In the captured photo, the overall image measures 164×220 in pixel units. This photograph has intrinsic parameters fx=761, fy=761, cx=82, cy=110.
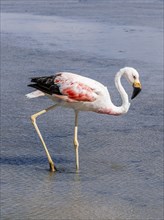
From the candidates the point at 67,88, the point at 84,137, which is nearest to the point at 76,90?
the point at 67,88

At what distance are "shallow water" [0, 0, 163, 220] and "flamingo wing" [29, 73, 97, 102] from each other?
628 mm

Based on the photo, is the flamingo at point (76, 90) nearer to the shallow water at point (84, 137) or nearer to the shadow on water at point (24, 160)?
the shadow on water at point (24, 160)

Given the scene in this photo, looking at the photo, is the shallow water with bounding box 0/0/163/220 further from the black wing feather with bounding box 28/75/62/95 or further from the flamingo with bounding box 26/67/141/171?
the black wing feather with bounding box 28/75/62/95

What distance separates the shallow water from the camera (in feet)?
20.9

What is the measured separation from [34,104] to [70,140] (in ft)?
5.63

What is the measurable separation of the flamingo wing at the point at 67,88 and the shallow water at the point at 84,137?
63cm

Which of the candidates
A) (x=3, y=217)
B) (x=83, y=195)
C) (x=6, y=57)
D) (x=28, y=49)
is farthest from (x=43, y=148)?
(x=28, y=49)

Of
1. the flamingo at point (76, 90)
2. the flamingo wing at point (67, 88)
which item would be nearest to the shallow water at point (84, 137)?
the flamingo at point (76, 90)

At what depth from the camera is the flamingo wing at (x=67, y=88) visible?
7.59 m

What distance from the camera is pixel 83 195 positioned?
21.6 ft

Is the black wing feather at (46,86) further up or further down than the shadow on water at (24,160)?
further up

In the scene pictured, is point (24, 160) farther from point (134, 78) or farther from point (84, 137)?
point (134, 78)

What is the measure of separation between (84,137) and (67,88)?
1.01 m

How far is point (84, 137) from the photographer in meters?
8.44
